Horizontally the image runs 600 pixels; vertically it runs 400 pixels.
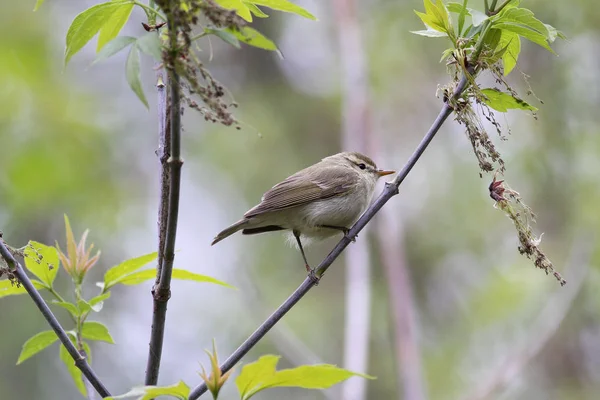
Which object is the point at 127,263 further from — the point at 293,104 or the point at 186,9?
the point at 293,104

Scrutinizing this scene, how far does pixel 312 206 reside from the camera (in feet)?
13.7

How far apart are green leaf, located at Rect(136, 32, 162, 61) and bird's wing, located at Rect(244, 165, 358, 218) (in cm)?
247

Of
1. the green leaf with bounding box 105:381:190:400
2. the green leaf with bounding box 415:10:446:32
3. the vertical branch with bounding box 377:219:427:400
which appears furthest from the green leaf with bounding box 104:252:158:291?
the vertical branch with bounding box 377:219:427:400

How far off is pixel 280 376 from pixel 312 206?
2.61 meters

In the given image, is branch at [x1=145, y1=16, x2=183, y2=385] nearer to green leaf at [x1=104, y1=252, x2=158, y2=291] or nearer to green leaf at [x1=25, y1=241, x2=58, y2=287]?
green leaf at [x1=104, y1=252, x2=158, y2=291]

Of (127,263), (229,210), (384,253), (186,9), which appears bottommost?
(127,263)

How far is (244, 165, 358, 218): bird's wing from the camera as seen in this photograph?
408 cm

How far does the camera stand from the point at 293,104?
840cm

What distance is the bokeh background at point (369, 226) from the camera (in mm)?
5840

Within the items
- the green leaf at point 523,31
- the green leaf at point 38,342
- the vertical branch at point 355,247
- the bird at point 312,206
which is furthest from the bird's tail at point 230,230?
the green leaf at point 523,31

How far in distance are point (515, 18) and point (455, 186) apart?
5927 millimetres

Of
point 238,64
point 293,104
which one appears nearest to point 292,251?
point 293,104

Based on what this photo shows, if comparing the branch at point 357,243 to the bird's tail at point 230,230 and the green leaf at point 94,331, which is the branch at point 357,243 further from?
the green leaf at point 94,331

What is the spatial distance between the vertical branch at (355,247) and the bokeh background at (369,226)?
2 cm
